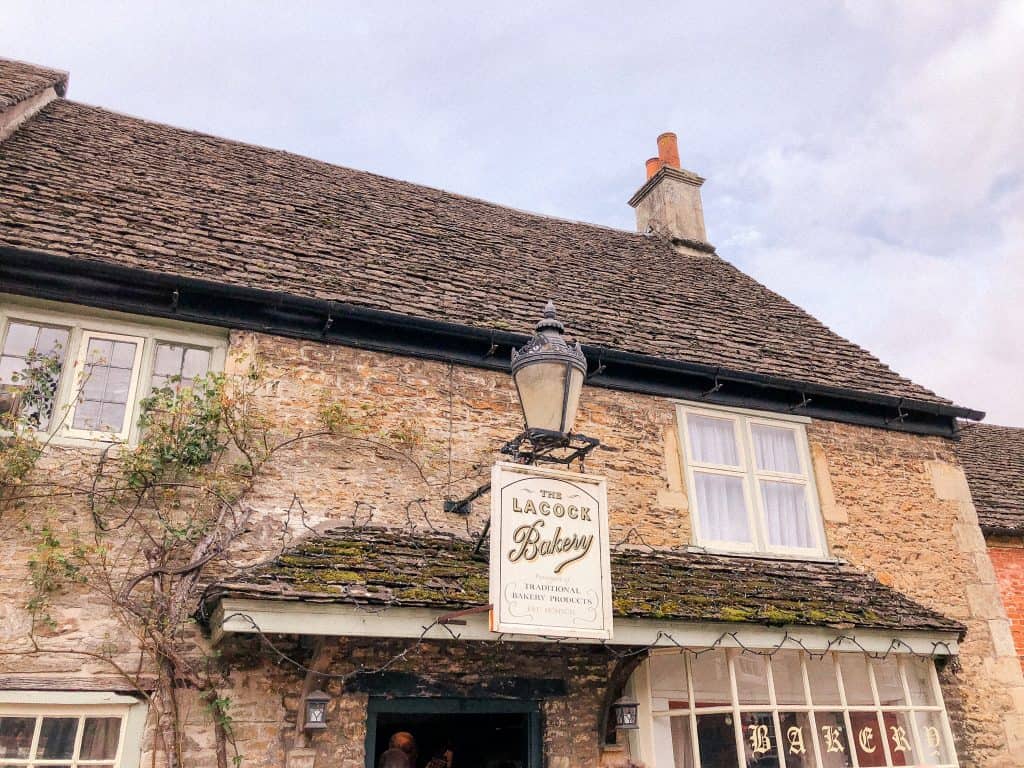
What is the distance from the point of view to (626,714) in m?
6.62

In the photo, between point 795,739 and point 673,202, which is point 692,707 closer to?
point 795,739

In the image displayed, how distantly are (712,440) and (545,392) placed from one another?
3784mm

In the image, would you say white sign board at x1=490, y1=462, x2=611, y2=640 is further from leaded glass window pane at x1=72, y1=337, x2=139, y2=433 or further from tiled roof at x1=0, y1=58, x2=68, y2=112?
tiled roof at x1=0, y1=58, x2=68, y2=112

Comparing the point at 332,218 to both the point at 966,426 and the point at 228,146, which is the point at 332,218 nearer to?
the point at 228,146

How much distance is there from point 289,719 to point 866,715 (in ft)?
17.2

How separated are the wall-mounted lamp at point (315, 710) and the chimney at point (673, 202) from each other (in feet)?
33.6

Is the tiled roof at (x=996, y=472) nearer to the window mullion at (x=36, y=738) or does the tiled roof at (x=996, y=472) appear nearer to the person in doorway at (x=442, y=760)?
the person in doorway at (x=442, y=760)

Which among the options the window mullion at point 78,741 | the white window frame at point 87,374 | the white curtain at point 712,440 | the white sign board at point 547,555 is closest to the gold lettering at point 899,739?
the white curtain at point 712,440

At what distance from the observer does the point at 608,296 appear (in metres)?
10.3

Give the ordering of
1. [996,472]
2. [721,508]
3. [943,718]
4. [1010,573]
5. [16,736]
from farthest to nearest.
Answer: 1. [996,472]
2. [1010,573]
3. [721,508]
4. [943,718]
5. [16,736]

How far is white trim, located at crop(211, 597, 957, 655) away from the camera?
5.29 metres

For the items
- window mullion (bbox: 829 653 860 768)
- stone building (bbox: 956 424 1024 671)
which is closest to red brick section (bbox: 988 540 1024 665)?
stone building (bbox: 956 424 1024 671)

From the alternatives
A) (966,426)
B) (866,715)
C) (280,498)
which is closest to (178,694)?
(280,498)

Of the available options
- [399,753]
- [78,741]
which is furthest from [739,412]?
[78,741]
